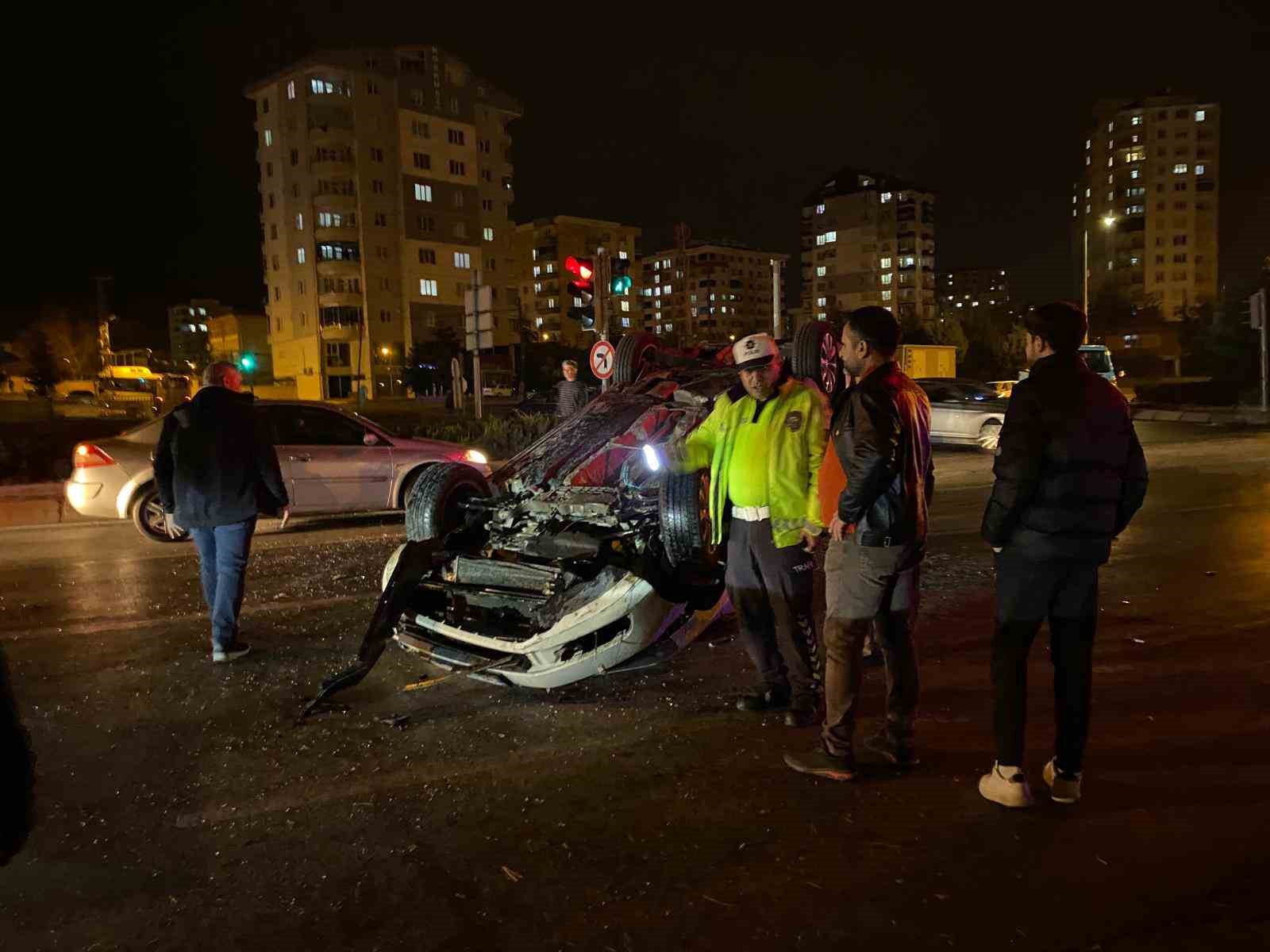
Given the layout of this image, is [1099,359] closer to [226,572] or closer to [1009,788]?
[1009,788]

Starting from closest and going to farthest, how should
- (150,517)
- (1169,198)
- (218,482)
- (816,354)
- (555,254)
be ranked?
1. (218,482)
2. (816,354)
3. (150,517)
4. (555,254)
5. (1169,198)

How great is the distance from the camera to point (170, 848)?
345 centimetres

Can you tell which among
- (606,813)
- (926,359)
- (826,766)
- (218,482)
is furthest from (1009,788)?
(926,359)

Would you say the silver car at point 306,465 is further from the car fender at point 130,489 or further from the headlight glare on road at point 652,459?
the headlight glare on road at point 652,459

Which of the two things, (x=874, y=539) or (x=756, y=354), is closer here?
(x=874, y=539)

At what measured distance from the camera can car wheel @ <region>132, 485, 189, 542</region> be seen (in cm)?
956

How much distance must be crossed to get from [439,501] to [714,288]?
127935mm

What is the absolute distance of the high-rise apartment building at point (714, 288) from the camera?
433ft

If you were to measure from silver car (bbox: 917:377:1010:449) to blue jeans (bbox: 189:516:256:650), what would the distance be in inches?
614

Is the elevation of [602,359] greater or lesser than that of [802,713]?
greater

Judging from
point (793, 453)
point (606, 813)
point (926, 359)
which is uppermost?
point (926, 359)

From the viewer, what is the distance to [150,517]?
379 inches

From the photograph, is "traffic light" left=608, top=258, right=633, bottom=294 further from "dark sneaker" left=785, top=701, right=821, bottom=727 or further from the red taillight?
"dark sneaker" left=785, top=701, right=821, bottom=727

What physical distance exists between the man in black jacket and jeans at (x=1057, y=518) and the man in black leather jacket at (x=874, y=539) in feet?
1.22
